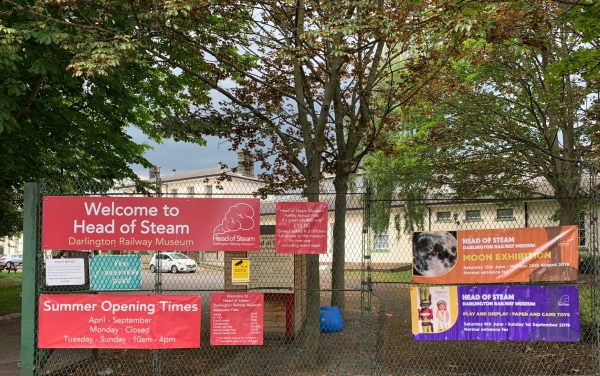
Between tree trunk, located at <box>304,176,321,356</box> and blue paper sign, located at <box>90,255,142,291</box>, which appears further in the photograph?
tree trunk, located at <box>304,176,321,356</box>

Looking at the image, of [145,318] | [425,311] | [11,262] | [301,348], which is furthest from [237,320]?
[11,262]

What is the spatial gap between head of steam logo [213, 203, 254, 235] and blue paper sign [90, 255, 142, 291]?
1.13 meters

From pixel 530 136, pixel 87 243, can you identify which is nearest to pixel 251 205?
pixel 87 243

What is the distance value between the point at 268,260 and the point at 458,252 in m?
3.92

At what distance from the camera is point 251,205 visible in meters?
6.64

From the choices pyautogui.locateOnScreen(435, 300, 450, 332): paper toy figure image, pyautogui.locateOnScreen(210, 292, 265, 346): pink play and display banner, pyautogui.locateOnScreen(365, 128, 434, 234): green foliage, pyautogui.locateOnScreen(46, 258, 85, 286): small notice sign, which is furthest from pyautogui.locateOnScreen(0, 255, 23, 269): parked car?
pyautogui.locateOnScreen(435, 300, 450, 332): paper toy figure image

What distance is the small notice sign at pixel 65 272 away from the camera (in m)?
6.43

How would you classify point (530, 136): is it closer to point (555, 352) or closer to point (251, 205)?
point (555, 352)

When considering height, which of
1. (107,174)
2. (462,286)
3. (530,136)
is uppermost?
(530,136)

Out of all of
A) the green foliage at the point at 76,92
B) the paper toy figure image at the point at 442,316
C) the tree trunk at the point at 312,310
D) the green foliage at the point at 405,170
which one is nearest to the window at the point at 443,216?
the green foliage at the point at 405,170

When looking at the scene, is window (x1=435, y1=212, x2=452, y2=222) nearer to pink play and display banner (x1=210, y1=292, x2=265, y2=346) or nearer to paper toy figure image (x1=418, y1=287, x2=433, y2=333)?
paper toy figure image (x1=418, y1=287, x2=433, y2=333)

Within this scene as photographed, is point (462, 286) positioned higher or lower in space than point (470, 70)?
lower

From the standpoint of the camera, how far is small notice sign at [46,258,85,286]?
6.43 meters

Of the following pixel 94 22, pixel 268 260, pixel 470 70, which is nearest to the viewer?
pixel 94 22
